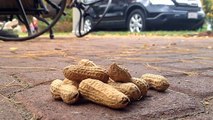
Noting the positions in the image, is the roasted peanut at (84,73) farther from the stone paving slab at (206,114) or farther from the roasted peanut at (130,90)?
the stone paving slab at (206,114)

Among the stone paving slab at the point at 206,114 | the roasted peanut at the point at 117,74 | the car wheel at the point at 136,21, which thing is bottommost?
the car wheel at the point at 136,21

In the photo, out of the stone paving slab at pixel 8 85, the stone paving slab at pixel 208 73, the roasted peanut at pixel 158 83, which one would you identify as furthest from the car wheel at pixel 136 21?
the roasted peanut at pixel 158 83

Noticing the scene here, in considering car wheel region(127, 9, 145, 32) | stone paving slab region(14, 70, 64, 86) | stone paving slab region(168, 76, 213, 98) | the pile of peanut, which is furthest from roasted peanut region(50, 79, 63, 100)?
car wheel region(127, 9, 145, 32)

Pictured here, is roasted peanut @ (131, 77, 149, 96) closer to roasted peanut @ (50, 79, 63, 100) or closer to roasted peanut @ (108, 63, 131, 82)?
roasted peanut @ (108, 63, 131, 82)

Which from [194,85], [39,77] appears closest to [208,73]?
[194,85]

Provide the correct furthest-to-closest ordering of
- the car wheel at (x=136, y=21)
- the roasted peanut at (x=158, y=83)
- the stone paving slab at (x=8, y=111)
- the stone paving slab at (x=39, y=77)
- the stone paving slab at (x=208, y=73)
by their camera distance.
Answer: the car wheel at (x=136, y=21)
the stone paving slab at (x=208, y=73)
the stone paving slab at (x=39, y=77)
the roasted peanut at (x=158, y=83)
the stone paving slab at (x=8, y=111)

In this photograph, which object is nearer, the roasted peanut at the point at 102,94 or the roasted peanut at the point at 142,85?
the roasted peanut at the point at 102,94
